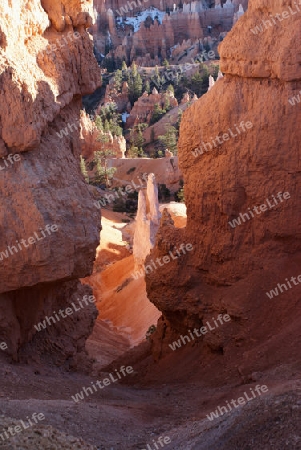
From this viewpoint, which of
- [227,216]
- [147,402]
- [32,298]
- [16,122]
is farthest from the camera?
[227,216]

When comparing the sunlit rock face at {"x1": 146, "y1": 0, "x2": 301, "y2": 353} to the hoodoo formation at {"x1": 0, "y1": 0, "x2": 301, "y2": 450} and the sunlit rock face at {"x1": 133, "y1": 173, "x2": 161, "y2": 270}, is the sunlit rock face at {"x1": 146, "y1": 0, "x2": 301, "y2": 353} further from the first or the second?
the sunlit rock face at {"x1": 133, "y1": 173, "x2": 161, "y2": 270}

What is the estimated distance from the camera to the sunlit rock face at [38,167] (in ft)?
26.7

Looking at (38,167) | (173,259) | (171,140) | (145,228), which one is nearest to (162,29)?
(171,140)

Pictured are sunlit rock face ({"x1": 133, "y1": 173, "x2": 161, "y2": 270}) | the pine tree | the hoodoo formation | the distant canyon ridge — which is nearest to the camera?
the hoodoo formation

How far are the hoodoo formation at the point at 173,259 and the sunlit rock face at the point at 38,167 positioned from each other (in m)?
0.03

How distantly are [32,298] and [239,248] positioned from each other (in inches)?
167

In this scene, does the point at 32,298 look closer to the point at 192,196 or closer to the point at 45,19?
the point at 192,196

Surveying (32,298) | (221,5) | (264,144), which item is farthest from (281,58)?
(221,5)

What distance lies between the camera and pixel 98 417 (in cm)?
707

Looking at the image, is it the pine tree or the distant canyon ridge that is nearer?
the pine tree

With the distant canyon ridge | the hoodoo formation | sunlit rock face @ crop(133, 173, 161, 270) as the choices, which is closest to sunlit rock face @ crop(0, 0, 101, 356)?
the hoodoo formation

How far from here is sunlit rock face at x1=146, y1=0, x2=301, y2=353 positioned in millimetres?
9914

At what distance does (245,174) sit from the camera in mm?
10406

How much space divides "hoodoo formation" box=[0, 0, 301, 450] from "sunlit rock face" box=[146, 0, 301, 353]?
0.02 m
